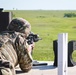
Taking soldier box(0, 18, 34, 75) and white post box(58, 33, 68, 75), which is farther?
soldier box(0, 18, 34, 75)

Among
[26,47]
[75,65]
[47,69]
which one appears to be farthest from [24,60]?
[75,65]

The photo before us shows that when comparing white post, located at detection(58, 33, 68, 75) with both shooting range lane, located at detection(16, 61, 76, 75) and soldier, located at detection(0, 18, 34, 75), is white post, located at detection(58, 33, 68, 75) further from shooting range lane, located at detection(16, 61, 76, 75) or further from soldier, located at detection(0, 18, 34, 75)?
shooting range lane, located at detection(16, 61, 76, 75)

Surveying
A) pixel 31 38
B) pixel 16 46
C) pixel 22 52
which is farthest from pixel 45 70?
pixel 16 46

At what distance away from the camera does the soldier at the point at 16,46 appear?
7445 millimetres

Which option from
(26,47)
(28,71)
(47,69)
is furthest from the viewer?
(47,69)

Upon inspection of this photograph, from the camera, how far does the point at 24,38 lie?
8.12m

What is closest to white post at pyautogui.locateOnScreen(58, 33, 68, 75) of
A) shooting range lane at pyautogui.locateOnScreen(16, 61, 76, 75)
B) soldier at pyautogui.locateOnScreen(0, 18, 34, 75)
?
soldier at pyautogui.locateOnScreen(0, 18, 34, 75)

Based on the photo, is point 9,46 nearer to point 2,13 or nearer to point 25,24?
point 25,24

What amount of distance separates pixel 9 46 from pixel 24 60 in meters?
0.59

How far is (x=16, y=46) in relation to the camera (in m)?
7.79

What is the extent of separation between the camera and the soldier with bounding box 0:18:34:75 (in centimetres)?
744

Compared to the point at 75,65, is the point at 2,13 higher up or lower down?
higher up

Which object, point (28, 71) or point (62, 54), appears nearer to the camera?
point (62, 54)

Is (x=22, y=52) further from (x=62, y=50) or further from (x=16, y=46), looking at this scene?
(x=62, y=50)
